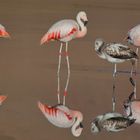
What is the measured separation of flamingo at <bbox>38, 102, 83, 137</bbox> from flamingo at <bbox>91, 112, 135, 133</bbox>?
4cm

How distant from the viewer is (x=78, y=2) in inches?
58.8

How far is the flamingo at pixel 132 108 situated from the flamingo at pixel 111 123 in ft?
0.06

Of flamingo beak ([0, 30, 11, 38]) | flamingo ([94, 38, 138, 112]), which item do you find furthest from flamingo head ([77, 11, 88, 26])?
flamingo beak ([0, 30, 11, 38])

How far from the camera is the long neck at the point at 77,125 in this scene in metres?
0.98

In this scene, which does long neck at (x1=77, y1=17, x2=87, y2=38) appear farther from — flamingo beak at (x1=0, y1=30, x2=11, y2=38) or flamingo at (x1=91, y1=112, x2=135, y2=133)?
flamingo at (x1=91, y1=112, x2=135, y2=133)

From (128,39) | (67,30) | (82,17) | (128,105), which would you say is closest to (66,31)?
(67,30)

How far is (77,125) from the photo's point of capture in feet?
3.29

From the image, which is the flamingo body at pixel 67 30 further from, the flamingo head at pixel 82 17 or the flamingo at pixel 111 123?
the flamingo at pixel 111 123

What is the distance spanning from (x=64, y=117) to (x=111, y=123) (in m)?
0.13

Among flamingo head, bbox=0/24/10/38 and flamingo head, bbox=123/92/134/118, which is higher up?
flamingo head, bbox=0/24/10/38

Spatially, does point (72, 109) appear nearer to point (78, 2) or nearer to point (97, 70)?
point (97, 70)

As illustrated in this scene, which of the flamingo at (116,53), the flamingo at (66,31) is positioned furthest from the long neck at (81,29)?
the flamingo at (116,53)

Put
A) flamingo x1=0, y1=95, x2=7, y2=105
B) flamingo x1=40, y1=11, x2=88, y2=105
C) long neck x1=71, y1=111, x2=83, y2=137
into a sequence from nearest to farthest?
long neck x1=71, y1=111, x2=83, y2=137 → flamingo x1=0, y1=95, x2=7, y2=105 → flamingo x1=40, y1=11, x2=88, y2=105

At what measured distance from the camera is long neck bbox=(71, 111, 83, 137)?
98 centimetres
